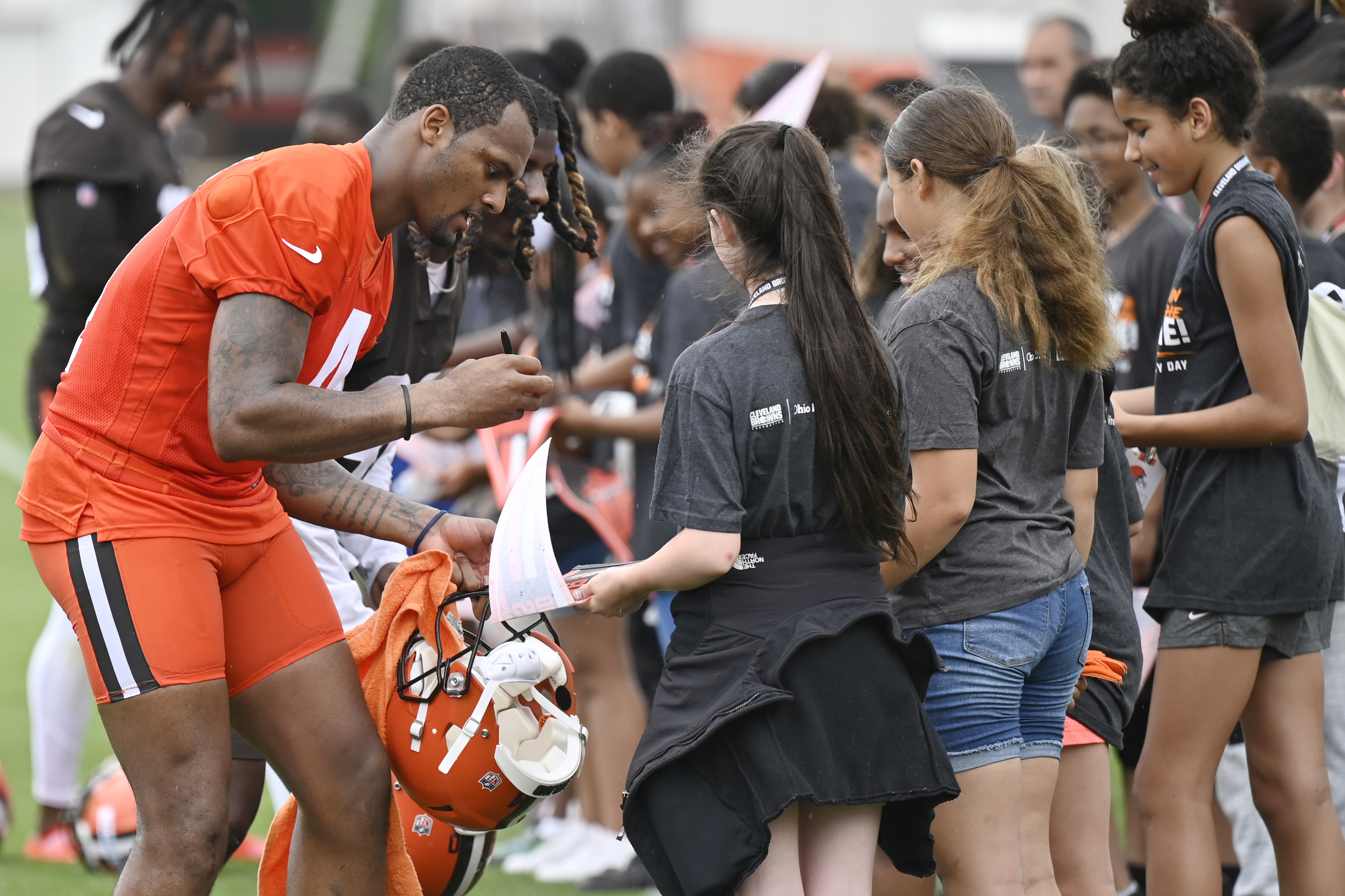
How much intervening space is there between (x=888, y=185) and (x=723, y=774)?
151 cm

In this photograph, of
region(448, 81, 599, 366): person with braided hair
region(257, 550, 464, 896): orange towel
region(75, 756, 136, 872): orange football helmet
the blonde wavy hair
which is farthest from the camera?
region(75, 756, 136, 872): orange football helmet

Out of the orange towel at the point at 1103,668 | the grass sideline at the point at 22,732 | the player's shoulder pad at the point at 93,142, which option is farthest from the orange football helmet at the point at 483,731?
the player's shoulder pad at the point at 93,142

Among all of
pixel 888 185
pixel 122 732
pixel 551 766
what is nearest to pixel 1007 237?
pixel 888 185

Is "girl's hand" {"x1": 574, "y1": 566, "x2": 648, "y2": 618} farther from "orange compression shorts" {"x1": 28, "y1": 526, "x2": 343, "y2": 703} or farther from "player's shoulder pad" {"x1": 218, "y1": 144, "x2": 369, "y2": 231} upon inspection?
"player's shoulder pad" {"x1": 218, "y1": 144, "x2": 369, "y2": 231}

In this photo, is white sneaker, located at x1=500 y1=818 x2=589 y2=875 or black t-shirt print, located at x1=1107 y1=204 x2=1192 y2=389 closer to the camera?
black t-shirt print, located at x1=1107 y1=204 x2=1192 y2=389

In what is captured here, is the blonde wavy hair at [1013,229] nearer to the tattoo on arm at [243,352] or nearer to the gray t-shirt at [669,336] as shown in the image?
the gray t-shirt at [669,336]

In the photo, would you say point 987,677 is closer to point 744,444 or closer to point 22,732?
point 744,444

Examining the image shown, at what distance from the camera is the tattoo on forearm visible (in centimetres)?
347

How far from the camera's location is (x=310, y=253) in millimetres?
2838

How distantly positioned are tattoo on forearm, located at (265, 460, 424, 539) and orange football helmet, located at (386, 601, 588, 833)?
1.07ft

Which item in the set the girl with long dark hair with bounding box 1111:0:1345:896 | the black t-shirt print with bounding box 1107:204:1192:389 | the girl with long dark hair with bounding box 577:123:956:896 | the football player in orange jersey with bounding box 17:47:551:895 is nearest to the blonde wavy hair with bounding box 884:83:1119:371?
the girl with long dark hair with bounding box 577:123:956:896

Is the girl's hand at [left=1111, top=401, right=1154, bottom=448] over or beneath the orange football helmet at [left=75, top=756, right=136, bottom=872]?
over

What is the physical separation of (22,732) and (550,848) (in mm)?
3531

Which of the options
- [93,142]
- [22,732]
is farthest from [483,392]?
[22,732]
